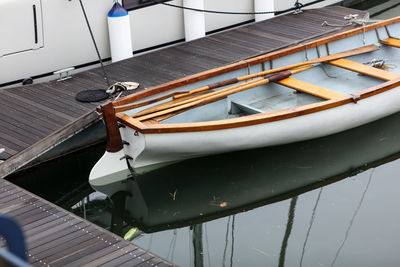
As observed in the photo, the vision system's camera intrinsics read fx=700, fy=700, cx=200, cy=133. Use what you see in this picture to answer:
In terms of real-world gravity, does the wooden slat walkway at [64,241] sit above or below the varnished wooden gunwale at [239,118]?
below

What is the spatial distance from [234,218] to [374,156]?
2.35 meters

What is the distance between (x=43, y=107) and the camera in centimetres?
919

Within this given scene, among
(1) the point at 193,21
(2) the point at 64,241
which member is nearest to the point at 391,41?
(1) the point at 193,21

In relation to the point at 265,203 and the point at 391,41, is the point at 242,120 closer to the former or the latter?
the point at 265,203

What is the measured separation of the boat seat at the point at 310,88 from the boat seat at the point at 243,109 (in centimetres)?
69

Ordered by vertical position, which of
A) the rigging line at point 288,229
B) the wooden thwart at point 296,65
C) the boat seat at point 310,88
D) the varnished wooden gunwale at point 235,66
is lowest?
the rigging line at point 288,229

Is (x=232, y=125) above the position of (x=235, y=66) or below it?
below

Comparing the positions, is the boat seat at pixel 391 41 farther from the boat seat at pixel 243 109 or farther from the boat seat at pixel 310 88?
the boat seat at pixel 243 109

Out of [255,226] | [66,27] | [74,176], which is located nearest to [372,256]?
[255,226]

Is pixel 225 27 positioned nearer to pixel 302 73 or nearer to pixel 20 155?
pixel 302 73

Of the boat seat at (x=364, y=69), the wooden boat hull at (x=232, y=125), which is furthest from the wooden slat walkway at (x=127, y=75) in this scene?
the boat seat at (x=364, y=69)

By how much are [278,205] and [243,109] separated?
65.1 inches

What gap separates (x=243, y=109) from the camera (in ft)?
30.7

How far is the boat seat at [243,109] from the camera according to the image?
9.13 meters
